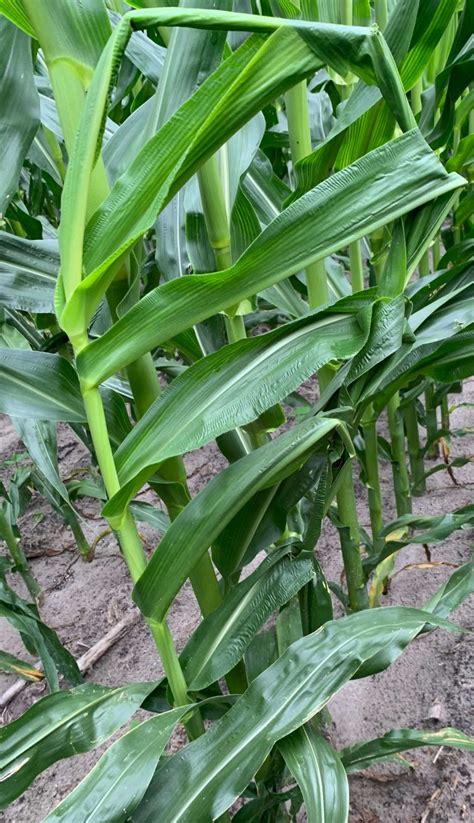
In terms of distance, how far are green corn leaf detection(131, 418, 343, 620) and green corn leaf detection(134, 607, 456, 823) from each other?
121 millimetres

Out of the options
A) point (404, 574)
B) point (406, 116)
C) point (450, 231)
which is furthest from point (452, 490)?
point (406, 116)

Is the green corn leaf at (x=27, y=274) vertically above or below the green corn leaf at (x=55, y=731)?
above

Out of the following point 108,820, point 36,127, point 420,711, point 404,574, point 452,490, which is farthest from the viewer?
point 452,490

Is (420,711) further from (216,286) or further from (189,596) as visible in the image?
(216,286)

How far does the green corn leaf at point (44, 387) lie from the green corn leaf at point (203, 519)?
15 centimetres

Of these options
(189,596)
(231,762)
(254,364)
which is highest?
(254,364)

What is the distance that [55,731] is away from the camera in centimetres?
53

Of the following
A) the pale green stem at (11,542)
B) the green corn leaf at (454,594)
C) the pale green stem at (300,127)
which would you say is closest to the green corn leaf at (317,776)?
the green corn leaf at (454,594)

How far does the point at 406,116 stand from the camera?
486 mm

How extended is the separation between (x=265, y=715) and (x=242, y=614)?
0.36 feet

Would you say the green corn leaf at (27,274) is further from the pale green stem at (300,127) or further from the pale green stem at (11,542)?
the pale green stem at (11,542)

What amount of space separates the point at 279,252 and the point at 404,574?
3.33 ft

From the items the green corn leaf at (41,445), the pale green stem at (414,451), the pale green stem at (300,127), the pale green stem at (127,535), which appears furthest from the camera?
the pale green stem at (414,451)

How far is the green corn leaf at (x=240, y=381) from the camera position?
0.48m
